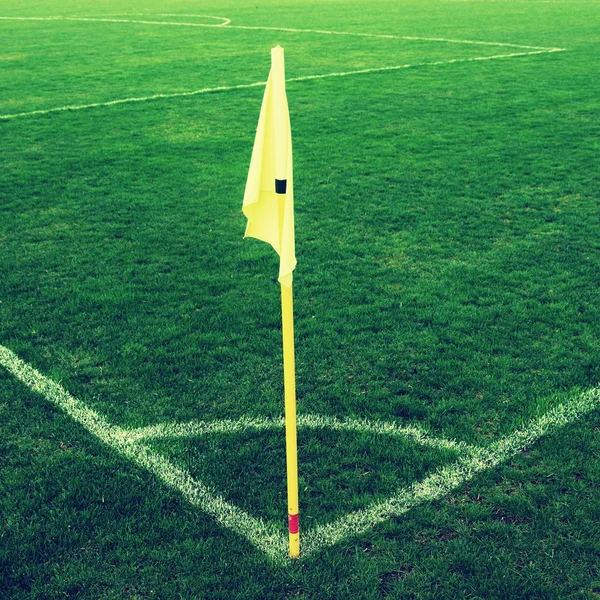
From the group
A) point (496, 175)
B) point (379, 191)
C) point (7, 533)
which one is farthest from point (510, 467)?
point (496, 175)

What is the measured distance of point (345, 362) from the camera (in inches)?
179

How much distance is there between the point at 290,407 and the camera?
2.88 meters

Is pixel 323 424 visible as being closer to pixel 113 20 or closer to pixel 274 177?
pixel 274 177

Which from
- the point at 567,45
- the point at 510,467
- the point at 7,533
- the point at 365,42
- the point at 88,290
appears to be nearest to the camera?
the point at 7,533

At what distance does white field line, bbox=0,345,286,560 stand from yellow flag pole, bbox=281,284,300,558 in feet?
0.66

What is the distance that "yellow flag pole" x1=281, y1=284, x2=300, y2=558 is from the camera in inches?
111

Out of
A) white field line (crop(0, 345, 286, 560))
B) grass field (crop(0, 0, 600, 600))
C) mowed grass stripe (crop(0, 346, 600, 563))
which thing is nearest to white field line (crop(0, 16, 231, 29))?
grass field (crop(0, 0, 600, 600))

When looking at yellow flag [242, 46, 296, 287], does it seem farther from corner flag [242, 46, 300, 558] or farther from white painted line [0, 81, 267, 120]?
white painted line [0, 81, 267, 120]

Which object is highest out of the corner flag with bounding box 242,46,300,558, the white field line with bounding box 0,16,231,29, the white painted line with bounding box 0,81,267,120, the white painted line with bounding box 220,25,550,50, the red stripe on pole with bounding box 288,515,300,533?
the corner flag with bounding box 242,46,300,558

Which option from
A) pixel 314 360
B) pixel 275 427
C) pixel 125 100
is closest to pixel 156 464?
pixel 275 427

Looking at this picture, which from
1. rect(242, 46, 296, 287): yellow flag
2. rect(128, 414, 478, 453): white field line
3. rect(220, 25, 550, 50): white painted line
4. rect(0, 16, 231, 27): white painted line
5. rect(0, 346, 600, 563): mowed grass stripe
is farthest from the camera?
rect(0, 16, 231, 27): white painted line

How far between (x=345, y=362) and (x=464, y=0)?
Answer: 31.1 meters

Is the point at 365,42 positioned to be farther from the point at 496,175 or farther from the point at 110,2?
the point at 110,2

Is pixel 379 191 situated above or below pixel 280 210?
below
